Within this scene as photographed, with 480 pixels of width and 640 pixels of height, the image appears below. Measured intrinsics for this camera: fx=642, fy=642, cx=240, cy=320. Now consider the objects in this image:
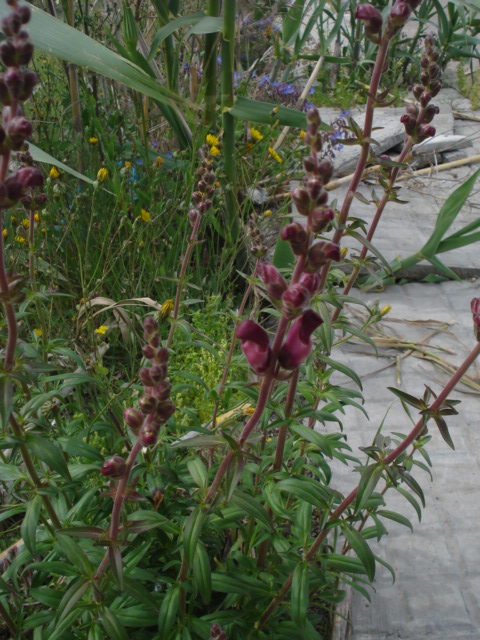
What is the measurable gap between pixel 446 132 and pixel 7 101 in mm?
5529

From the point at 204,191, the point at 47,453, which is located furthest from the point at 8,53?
the point at 204,191

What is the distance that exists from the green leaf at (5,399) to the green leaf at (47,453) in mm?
154

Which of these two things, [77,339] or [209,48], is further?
[209,48]

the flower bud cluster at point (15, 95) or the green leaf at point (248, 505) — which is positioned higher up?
the flower bud cluster at point (15, 95)

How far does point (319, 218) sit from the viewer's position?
1182 mm

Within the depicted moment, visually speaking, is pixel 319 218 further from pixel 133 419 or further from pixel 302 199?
pixel 133 419

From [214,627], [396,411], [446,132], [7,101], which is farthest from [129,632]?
[446,132]

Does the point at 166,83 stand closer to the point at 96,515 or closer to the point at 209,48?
the point at 209,48

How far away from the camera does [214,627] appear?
56.6 inches

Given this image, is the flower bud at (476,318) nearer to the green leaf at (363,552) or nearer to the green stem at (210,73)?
the green leaf at (363,552)

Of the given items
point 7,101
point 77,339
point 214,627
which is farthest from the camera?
point 77,339

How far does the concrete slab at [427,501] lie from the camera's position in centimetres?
230

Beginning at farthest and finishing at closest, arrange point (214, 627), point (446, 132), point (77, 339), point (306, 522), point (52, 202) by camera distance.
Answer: point (446, 132), point (52, 202), point (77, 339), point (306, 522), point (214, 627)

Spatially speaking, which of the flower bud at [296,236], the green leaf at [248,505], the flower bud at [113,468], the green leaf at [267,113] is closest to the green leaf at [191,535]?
the green leaf at [248,505]
